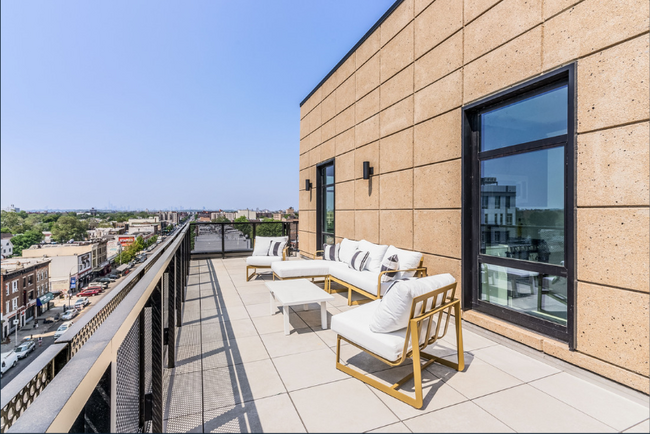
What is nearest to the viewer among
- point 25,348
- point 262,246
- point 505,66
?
point 25,348

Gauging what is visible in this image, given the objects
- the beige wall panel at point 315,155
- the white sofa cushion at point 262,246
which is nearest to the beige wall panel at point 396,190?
the white sofa cushion at point 262,246

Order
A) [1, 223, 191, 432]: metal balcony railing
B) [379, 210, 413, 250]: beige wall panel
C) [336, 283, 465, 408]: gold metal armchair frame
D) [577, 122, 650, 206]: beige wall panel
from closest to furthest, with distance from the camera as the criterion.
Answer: [1, 223, 191, 432]: metal balcony railing < [336, 283, 465, 408]: gold metal armchair frame < [577, 122, 650, 206]: beige wall panel < [379, 210, 413, 250]: beige wall panel

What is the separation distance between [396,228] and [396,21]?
10.7 ft

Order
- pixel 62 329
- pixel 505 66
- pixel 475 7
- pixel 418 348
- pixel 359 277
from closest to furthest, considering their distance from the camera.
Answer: pixel 62 329, pixel 418 348, pixel 505 66, pixel 475 7, pixel 359 277

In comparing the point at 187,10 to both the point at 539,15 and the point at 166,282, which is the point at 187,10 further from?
the point at 539,15

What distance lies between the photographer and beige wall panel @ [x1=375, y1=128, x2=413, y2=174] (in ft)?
15.4

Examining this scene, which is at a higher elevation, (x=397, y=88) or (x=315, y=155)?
(x=397, y=88)

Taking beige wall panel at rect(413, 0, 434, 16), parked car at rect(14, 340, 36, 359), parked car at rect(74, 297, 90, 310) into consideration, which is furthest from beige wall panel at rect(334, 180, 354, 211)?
parked car at rect(14, 340, 36, 359)

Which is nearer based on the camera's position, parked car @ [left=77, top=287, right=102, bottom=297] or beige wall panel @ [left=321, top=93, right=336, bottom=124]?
parked car @ [left=77, top=287, right=102, bottom=297]

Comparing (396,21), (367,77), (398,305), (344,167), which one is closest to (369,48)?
(367,77)

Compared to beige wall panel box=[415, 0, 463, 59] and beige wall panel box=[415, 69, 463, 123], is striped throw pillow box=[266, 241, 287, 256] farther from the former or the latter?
beige wall panel box=[415, 0, 463, 59]

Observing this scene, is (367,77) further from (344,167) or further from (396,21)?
(344,167)

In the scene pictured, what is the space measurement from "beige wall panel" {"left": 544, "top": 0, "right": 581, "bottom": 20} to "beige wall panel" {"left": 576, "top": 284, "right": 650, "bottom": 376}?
2369mm

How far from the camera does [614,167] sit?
2426 mm
